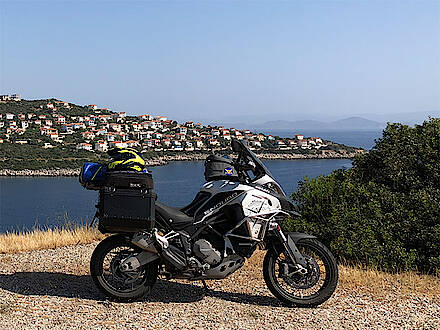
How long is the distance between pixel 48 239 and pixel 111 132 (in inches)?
4412

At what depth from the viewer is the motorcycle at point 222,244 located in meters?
5.25

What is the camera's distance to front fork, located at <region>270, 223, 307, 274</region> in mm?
5406

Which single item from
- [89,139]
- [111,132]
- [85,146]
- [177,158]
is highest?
[111,132]

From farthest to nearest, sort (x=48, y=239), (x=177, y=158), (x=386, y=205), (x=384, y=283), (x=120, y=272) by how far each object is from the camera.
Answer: (x=177, y=158) → (x=386, y=205) → (x=48, y=239) → (x=384, y=283) → (x=120, y=272)

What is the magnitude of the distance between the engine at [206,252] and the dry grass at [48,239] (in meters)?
3.78

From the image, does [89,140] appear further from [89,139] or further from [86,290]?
[86,290]

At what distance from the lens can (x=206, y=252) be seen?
524cm

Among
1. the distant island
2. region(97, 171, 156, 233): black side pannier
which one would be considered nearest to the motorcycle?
region(97, 171, 156, 233): black side pannier

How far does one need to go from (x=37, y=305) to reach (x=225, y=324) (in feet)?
6.26

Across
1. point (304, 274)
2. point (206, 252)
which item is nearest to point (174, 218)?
point (206, 252)

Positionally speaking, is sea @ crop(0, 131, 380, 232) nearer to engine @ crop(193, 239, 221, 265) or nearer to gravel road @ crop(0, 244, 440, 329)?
gravel road @ crop(0, 244, 440, 329)

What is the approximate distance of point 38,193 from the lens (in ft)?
213

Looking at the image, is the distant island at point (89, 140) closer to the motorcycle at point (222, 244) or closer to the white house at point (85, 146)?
the white house at point (85, 146)

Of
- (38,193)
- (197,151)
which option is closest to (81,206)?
(38,193)
